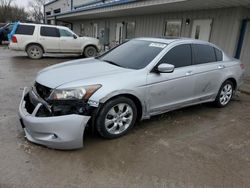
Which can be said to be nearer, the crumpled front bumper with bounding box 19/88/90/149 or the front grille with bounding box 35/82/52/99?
the crumpled front bumper with bounding box 19/88/90/149

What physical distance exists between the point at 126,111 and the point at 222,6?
6833mm

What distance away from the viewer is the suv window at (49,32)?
11.5m

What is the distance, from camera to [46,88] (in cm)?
318

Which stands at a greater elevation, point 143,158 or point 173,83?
point 173,83

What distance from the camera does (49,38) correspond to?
11.6 metres

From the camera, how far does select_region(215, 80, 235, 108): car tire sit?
503 cm

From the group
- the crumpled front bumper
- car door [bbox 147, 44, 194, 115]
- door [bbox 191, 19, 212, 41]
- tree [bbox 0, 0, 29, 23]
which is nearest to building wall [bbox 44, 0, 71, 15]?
tree [bbox 0, 0, 29, 23]

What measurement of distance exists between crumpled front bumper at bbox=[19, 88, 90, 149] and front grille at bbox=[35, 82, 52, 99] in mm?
187

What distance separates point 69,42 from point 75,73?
30.7ft

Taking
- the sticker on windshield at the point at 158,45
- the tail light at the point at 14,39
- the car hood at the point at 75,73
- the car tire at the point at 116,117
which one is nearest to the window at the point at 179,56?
the sticker on windshield at the point at 158,45

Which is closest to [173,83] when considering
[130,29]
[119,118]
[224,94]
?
[119,118]

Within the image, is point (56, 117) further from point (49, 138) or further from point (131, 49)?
point (131, 49)

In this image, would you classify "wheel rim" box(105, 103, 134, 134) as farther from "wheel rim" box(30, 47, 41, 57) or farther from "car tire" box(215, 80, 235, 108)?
"wheel rim" box(30, 47, 41, 57)

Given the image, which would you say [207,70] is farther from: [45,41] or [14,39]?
[14,39]
